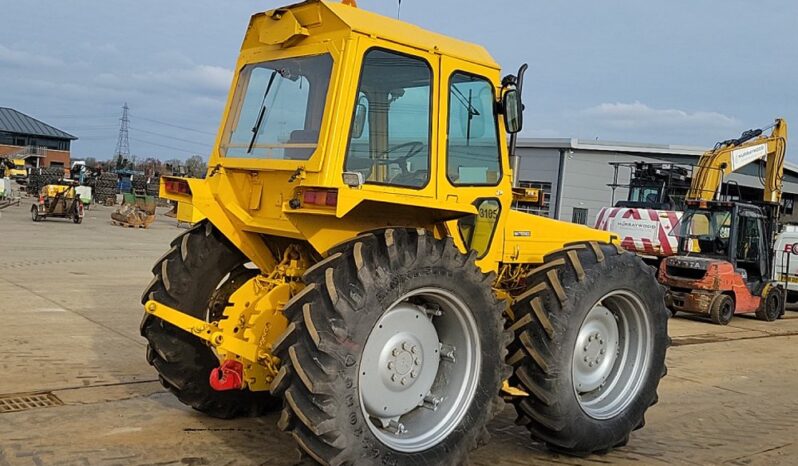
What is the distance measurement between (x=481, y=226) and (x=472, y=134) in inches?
25.6

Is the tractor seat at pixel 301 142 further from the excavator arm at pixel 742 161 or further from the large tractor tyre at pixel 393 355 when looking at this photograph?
the excavator arm at pixel 742 161

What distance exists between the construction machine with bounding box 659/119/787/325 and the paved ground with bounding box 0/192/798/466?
197 cm

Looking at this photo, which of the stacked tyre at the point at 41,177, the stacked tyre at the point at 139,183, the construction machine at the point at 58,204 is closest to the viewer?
the construction machine at the point at 58,204

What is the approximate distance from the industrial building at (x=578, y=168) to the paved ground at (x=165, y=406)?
22.7 metres

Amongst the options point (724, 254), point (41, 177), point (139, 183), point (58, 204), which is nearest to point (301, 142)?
point (724, 254)

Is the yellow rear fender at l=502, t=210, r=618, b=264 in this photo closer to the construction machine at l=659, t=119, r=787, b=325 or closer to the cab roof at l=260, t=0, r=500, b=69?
the cab roof at l=260, t=0, r=500, b=69

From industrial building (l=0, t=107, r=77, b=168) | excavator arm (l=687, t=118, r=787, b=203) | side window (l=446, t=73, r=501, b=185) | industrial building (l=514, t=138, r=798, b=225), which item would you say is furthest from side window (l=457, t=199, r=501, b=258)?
industrial building (l=0, t=107, r=77, b=168)

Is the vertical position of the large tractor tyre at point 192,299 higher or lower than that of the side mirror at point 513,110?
lower

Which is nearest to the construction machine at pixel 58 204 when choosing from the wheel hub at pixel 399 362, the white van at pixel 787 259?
the white van at pixel 787 259

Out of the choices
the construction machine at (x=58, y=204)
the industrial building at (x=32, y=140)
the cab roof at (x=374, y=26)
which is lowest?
the construction machine at (x=58, y=204)

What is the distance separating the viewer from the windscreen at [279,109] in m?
4.55

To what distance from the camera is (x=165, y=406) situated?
229 inches

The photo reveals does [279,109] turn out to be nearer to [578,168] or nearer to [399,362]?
[399,362]

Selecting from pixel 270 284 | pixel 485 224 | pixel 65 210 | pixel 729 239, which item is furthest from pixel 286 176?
pixel 65 210
